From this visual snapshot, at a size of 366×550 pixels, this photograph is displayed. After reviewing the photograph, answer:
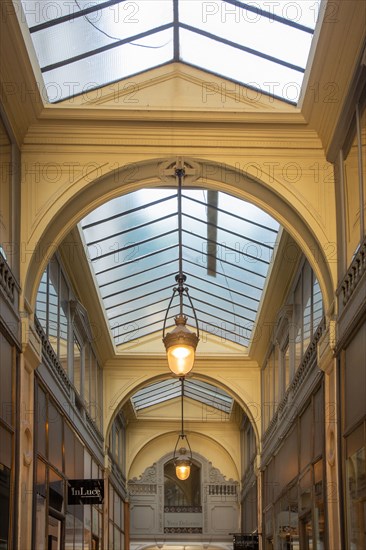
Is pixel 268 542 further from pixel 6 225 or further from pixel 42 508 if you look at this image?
pixel 6 225

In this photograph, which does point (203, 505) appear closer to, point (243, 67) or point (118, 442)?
point (118, 442)

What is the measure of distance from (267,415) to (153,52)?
30.6 feet

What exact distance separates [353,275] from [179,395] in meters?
17.5

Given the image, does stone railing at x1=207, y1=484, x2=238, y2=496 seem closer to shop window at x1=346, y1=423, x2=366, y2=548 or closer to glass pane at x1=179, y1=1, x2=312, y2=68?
shop window at x1=346, y1=423, x2=366, y2=548

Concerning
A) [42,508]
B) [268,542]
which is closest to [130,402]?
[268,542]

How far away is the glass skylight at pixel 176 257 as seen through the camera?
13.0m

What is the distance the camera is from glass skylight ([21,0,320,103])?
339 inches

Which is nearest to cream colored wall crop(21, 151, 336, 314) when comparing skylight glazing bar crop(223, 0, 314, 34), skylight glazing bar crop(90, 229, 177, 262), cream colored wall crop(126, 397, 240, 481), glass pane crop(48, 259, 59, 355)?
skylight glazing bar crop(223, 0, 314, 34)

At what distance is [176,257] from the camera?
51.4 feet

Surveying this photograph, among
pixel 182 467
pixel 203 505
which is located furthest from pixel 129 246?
pixel 203 505

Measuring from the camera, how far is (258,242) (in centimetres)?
1365

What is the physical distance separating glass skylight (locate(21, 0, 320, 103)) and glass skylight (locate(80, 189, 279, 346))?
283 centimetres

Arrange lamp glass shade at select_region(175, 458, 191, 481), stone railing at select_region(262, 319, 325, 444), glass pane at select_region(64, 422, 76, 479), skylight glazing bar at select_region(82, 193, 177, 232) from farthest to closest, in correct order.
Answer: lamp glass shade at select_region(175, 458, 191, 481), skylight glazing bar at select_region(82, 193, 177, 232), glass pane at select_region(64, 422, 76, 479), stone railing at select_region(262, 319, 325, 444)

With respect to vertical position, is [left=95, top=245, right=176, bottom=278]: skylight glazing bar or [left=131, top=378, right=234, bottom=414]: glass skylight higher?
[left=95, top=245, right=176, bottom=278]: skylight glazing bar
